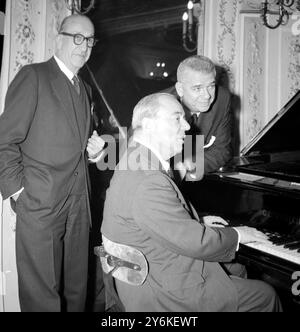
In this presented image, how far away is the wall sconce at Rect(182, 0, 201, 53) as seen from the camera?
3.47 m

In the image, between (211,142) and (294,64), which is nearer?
(211,142)

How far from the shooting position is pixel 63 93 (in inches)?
85.5

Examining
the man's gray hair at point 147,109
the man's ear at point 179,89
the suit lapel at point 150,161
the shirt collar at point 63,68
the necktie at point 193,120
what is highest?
the shirt collar at point 63,68

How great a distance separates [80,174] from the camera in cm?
223

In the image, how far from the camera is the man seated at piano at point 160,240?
4.89 feet

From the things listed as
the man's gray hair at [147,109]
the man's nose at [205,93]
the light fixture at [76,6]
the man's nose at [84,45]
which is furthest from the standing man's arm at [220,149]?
the light fixture at [76,6]

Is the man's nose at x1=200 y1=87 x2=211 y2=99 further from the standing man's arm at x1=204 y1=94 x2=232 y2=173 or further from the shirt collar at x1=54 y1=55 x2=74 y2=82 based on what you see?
the shirt collar at x1=54 y1=55 x2=74 y2=82

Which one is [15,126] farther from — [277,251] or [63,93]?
[277,251]

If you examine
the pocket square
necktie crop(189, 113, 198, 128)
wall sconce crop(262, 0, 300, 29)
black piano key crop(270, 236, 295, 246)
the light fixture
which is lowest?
black piano key crop(270, 236, 295, 246)

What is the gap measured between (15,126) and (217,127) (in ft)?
4.56

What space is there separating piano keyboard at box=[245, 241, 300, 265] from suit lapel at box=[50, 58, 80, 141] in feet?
3.90

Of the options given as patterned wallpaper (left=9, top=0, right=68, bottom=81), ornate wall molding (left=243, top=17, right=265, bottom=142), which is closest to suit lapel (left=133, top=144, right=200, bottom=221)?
patterned wallpaper (left=9, top=0, right=68, bottom=81)

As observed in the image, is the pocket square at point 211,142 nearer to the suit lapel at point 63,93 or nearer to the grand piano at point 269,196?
the grand piano at point 269,196

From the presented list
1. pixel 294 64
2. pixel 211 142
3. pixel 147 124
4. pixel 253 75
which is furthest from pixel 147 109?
pixel 294 64
